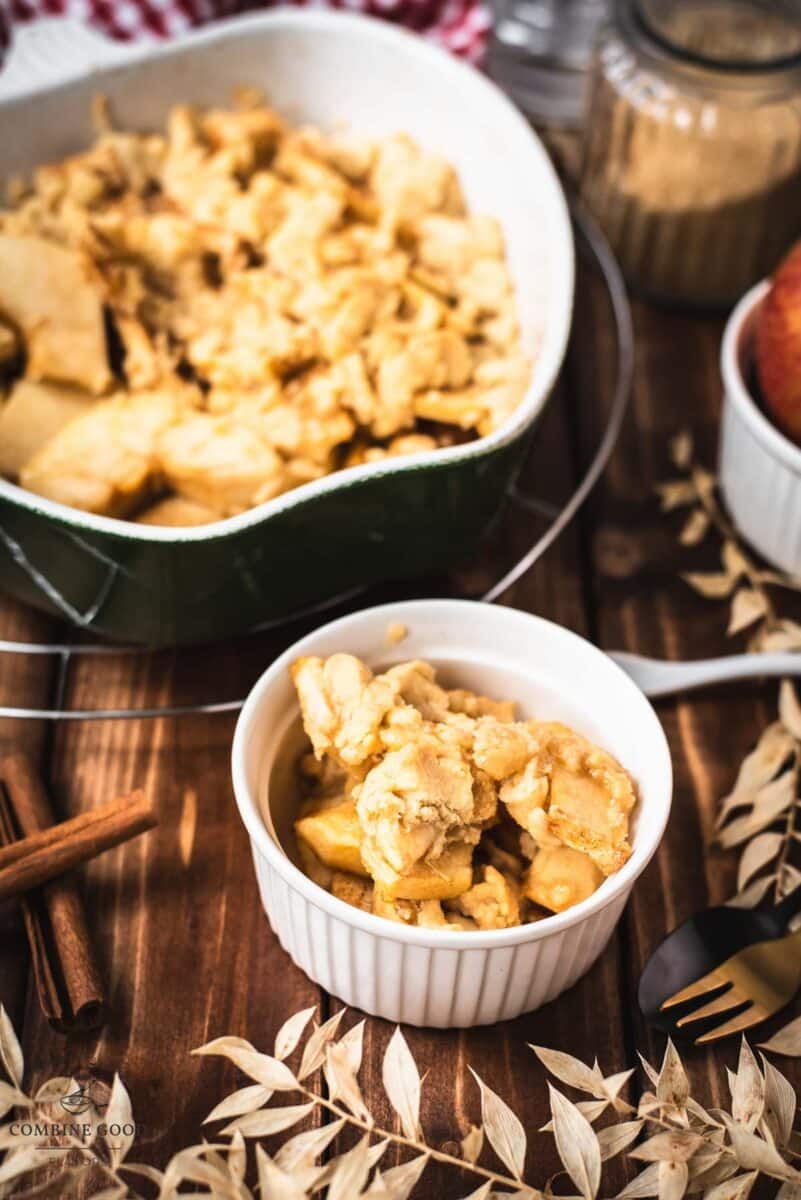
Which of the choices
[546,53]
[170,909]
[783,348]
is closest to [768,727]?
[783,348]

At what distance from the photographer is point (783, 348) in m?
1.40

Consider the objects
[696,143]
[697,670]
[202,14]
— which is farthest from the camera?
[202,14]

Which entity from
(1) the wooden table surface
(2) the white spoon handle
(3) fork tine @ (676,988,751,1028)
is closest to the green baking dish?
(1) the wooden table surface

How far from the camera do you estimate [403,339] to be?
138cm

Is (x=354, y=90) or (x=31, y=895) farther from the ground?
(x=354, y=90)

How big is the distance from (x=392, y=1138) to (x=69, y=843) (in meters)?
0.37

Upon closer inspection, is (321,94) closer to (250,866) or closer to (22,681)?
(22,681)

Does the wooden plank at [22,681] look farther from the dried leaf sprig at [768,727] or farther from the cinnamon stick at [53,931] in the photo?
the dried leaf sprig at [768,727]

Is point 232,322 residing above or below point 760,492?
above

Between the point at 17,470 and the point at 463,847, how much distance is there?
0.60 m

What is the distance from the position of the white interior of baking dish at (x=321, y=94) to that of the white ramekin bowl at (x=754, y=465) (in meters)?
0.23

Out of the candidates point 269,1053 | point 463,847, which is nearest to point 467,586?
point 463,847

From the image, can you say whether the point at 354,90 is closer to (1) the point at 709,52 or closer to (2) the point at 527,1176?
(1) the point at 709,52

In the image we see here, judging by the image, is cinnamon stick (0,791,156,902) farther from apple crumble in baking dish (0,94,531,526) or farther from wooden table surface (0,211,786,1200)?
apple crumble in baking dish (0,94,531,526)
